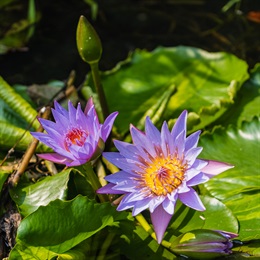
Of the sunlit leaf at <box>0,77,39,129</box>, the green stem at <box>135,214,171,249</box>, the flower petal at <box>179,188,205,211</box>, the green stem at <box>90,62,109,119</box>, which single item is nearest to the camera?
the flower petal at <box>179,188,205,211</box>

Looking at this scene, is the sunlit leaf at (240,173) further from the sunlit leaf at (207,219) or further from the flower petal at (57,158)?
the flower petal at (57,158)

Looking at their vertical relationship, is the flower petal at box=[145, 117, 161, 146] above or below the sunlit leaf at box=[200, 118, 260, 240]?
above

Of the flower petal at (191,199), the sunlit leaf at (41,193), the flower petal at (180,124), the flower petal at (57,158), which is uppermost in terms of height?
the flower petal at (180,124)

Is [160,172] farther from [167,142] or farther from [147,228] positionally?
[147,228]

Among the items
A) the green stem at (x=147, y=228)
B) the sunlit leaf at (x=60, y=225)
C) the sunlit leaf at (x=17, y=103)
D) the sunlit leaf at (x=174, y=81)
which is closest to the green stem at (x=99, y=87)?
the sunlit leaf at (x=174, y=81)

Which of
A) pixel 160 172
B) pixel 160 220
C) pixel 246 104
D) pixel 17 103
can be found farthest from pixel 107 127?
pixel 246 104

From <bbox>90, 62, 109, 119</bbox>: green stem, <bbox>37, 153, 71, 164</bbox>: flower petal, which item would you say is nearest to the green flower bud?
<bbox>90, 62, 109, 119</bbox>: green stem

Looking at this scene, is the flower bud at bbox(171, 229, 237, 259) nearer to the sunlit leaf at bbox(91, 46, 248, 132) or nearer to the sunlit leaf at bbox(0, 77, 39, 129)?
the sunlit leaf at bbox(91, 46, 248, 132)
